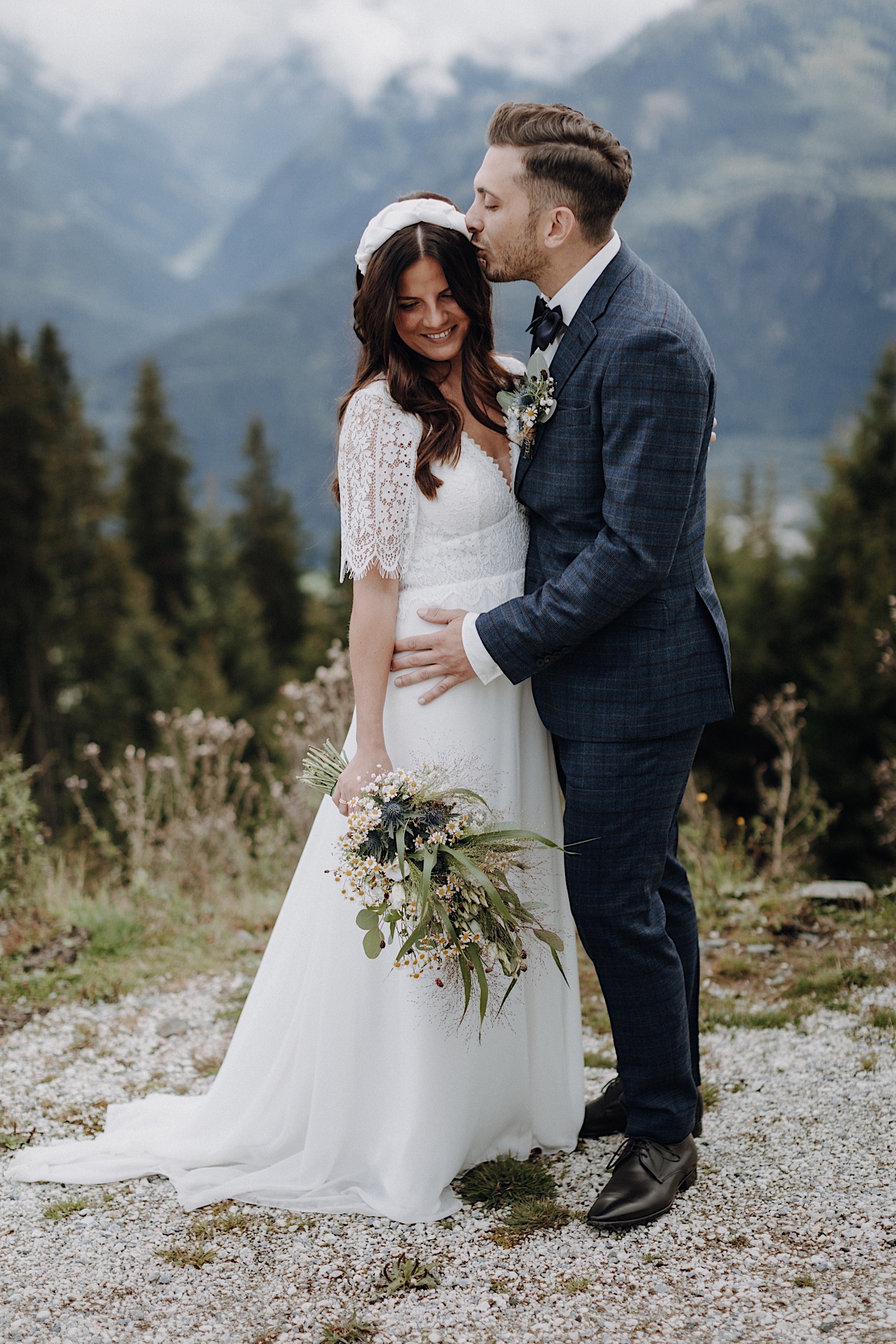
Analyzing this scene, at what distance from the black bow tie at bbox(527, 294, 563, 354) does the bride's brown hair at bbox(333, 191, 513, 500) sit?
0.71 feet

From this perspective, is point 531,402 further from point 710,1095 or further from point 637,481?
point 710,1095

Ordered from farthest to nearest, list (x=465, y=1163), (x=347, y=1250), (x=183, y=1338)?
(x=465, y=1163), (x=347, y=1250), (x=183, y=1338)

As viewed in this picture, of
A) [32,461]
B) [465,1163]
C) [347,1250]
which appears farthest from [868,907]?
[32,461]

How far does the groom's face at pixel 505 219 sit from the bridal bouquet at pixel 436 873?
1297 millimetres

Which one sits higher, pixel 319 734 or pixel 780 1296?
pixel 319 734

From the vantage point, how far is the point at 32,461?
101 feet

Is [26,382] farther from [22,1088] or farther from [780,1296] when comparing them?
[780,1296]

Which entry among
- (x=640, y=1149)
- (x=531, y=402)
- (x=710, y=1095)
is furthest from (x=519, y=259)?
(x=710, y=1095)

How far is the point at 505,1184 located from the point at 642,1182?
1.35 ft

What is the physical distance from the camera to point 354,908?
3.09 m

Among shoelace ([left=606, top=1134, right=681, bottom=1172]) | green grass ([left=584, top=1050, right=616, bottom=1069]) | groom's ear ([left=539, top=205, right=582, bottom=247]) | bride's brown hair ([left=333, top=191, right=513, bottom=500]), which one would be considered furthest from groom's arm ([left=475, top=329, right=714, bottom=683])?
green grass ([left=584, top=1050, right=616, bottom=1069])

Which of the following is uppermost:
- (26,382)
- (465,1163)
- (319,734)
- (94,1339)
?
(26,382)

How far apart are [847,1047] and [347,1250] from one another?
6.34 feet

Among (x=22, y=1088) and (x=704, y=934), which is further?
(x=704, y=934)
